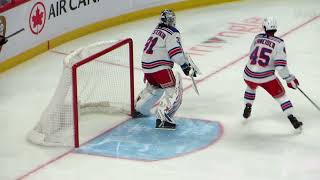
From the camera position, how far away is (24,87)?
944 centimetres

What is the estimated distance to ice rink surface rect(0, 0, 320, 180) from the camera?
6980mm

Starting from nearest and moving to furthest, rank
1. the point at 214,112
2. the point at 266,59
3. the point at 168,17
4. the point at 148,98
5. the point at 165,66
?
the point at 266,59
the point at 168,17
the point at 165,66
the point at 148,98
the point at 214,112

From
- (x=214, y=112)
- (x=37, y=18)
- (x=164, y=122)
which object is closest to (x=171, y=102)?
(x=164, y=122)

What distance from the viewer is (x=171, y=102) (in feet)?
25.7

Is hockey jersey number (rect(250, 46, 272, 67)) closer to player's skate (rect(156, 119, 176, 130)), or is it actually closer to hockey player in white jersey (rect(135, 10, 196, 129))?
hockey player in white jersey (rect(135, 10, 196, 129))

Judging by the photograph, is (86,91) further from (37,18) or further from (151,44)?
(37,18)

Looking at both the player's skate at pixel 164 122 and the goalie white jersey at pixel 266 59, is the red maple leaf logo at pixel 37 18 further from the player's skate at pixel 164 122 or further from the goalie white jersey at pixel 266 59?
the goalie white jersey at pixel 266 59

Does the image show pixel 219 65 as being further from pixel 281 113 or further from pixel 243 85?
pixel 281 113

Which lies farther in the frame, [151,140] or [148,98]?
[148,98]

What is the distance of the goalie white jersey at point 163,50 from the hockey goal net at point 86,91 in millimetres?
371

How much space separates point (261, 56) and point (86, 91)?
Answer: 63.7 inches

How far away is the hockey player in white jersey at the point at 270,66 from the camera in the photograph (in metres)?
7.51

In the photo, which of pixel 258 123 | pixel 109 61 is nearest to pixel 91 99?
pixel 109 61

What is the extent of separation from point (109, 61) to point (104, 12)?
12.5 feet
